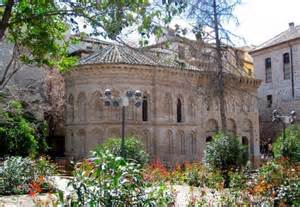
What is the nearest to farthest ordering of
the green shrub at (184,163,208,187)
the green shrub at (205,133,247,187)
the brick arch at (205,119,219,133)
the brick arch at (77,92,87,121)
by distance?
the green shrub at (205,133,247,187) < the green shrub at (184,163,208,187) < the brick arch at (77,92,87,121) < the brick arch at (205,119,219,133)

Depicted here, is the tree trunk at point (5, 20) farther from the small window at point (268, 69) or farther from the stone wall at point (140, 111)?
the small window at point (268, 69)

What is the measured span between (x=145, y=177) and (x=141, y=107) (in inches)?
787

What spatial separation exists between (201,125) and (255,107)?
25.9 ft

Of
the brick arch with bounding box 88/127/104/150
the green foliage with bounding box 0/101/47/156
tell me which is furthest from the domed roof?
the green foliage with bounding box 0/101/47/156

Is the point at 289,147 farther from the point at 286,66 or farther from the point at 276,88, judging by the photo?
the point at 276,88

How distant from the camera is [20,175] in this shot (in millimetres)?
15367

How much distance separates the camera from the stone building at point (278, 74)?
3938cm

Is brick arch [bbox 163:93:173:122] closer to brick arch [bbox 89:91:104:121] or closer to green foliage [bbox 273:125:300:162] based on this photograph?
brick arch [bbox 89:91:104:121]

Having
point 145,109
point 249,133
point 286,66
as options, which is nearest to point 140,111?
point 145,109

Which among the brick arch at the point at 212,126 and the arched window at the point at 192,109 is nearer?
the arched window at the point at 192,109

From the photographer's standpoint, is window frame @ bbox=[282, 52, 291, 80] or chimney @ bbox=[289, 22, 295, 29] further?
chimney @ bbox=[289, 22, 295, 29]

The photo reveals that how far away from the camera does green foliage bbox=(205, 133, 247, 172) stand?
16.7m

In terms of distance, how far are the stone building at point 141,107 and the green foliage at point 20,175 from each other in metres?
12.6

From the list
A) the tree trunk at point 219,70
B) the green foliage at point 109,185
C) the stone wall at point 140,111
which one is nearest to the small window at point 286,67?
the stone wall at point 140,111
